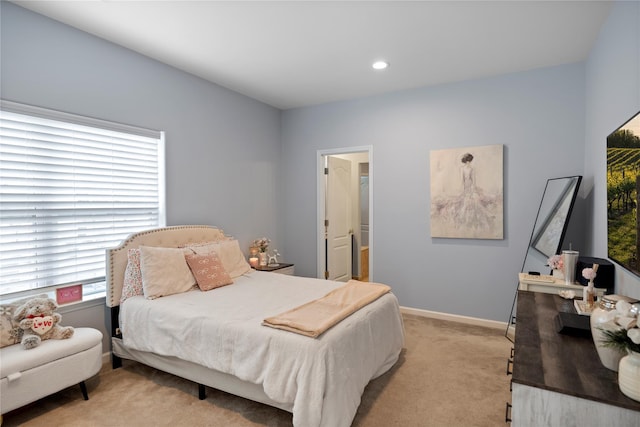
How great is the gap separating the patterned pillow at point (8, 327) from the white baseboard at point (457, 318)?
11.9ft

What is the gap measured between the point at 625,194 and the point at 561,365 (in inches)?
44.3

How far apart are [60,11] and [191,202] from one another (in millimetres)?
1873

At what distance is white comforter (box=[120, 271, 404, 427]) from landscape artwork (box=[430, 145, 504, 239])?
155 centimetres

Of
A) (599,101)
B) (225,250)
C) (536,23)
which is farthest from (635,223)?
(225,250)

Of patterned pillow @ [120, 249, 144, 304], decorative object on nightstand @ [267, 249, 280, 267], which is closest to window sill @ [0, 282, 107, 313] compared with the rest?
patterned pillow @ [120, 249, 144, 304]

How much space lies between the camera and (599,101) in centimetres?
276

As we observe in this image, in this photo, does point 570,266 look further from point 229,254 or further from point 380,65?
point 229,254

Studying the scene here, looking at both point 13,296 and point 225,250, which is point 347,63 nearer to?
point 225,250

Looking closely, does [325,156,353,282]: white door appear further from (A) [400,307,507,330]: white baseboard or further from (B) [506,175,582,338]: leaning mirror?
(B) [506,175,582,338]: leaning mirror

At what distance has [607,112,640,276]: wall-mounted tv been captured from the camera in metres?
1.68

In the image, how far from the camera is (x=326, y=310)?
7.73ft

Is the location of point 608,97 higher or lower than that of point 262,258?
higher

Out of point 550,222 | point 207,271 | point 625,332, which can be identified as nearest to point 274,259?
point 207,271

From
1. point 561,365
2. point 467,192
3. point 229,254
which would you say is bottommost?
point 561,365
